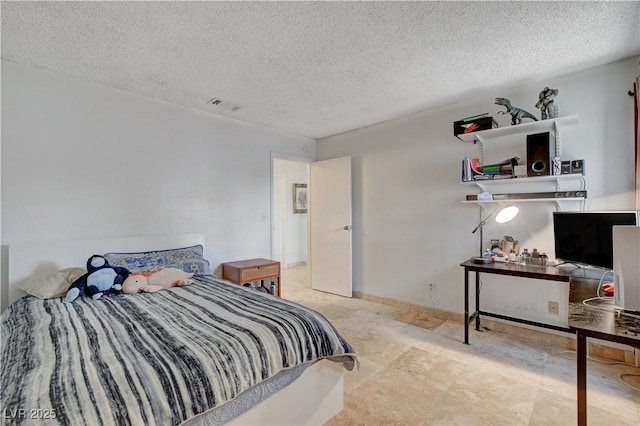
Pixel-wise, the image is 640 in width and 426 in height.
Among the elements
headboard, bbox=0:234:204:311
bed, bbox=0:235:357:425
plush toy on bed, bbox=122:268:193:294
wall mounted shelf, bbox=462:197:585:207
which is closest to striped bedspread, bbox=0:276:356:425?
bed, bbox=0:235:357:425

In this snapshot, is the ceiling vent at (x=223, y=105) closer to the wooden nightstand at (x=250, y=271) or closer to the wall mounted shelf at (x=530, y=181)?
the wooden nightstand at (x=250, y=271)

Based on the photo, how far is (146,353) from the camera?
4.18ft

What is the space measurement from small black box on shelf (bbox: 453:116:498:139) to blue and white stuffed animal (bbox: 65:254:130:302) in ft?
10.8

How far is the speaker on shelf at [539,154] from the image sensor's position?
2.44 metres

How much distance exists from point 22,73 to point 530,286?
4.72 m

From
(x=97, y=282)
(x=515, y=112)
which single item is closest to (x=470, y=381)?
(x=515, y=112)

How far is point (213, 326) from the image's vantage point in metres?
1.55

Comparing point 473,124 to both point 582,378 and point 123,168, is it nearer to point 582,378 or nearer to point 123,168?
point 582,378

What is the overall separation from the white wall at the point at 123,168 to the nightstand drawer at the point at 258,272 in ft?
1.49

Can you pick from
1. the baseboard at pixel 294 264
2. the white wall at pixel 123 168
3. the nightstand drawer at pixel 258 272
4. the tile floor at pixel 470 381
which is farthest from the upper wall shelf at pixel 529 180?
the baseboard at pixel 294 264

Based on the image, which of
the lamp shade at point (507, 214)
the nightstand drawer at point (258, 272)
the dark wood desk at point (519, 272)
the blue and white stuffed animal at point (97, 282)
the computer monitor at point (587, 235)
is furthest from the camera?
the nightstand drawer at point (258, 272)

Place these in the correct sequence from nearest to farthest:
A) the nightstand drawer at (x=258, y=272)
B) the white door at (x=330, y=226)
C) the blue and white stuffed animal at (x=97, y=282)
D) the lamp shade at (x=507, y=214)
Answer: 1. the blue and white stuffed animal at (x=97, y=282)
2. the lamp shade at (x=507, y=214)
3. the nightstand drawer at (x=258, y=272)
4. the white door at (x=330, y=226)

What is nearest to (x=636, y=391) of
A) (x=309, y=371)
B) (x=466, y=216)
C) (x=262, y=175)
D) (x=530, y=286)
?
(x=530, y=286)

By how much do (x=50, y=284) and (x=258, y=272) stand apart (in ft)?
5.77
